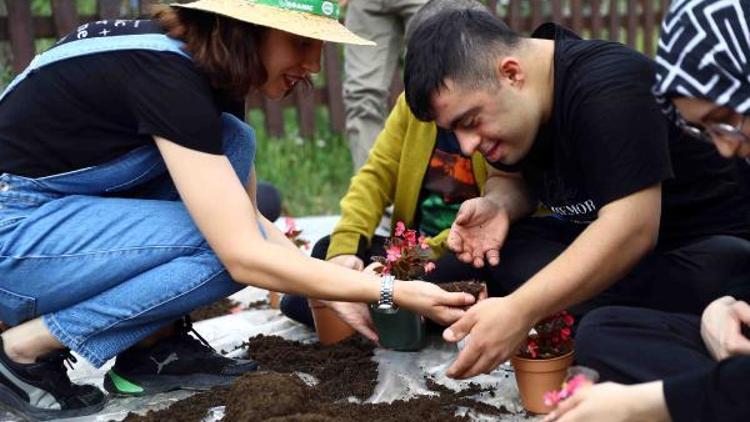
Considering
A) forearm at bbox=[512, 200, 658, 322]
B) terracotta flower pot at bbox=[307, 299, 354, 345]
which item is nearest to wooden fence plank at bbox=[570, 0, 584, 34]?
terracotta flower pot at bbox=[307, 299, 354, 345]

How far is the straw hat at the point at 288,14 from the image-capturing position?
2.56 meters

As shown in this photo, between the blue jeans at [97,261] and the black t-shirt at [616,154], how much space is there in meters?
1.02

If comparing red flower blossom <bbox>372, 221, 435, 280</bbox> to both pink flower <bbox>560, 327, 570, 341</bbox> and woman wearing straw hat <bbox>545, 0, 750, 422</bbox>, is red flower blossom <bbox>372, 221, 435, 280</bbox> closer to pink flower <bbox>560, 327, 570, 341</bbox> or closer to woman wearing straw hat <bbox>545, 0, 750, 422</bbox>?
pink flower <bbox>560, 327, 570, 341</bbox>

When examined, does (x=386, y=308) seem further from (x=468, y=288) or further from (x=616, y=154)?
(x=616, y=154)

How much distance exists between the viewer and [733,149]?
6.31 ft

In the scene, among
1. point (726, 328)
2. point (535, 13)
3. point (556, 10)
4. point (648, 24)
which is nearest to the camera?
point (726, 328)

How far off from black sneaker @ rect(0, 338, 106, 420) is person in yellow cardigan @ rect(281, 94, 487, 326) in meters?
0.87

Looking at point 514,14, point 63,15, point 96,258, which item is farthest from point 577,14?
point 96,258

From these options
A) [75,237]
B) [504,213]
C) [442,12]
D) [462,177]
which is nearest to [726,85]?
[442,12]

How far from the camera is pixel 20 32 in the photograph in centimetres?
638

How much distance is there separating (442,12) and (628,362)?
1.09 meters

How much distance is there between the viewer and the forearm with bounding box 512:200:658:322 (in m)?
2.44

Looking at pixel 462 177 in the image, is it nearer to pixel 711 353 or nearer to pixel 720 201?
pixel 720 201

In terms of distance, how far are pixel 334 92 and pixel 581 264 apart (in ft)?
16.4
